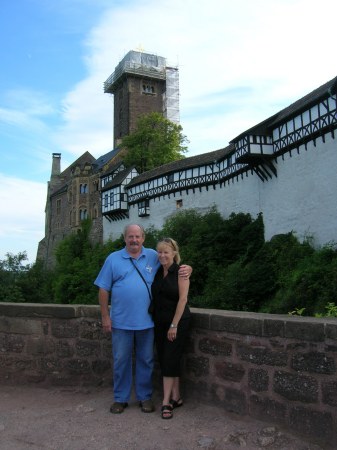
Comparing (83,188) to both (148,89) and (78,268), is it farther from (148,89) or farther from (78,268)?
(148,89)

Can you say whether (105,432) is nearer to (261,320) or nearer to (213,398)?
(213,398)

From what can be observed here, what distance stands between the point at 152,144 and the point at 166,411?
40766 mm

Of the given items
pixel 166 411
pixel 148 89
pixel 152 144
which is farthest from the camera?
pixel 148 89

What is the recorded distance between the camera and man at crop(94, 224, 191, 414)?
3.87 m

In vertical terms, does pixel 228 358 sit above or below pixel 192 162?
below

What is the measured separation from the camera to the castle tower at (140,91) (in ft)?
194

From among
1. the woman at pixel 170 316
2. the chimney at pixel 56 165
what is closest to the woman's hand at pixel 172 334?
the woman at pixel 170 316

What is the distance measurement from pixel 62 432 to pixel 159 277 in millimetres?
1411

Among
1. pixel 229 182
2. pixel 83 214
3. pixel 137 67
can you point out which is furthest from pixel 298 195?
pixel 137 67

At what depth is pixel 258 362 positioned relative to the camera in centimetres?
349

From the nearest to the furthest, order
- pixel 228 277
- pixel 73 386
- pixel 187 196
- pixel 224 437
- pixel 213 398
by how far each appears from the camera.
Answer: pixel 224 437, pixel 213 398, pixel 73 386, pixel 228 277, pixel 187 196

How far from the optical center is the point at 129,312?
152 inches

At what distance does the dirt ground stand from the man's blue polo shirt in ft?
2.46

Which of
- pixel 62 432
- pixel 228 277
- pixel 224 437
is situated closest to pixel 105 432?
pixel 62 432
